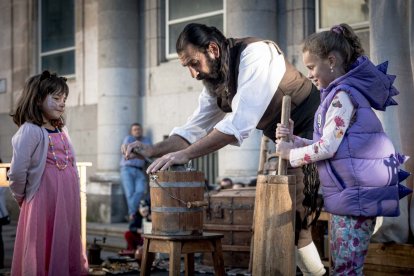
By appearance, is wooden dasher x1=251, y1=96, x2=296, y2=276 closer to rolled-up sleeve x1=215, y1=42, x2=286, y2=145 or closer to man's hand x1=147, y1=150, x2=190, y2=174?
rolled-up sleeve x1=215, y1=42, x2=286, y2=145

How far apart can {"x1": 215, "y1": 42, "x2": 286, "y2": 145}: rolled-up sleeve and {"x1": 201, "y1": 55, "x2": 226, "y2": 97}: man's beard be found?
0.14 metres

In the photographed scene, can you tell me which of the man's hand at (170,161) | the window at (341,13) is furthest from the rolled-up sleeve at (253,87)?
the window at (341,13)

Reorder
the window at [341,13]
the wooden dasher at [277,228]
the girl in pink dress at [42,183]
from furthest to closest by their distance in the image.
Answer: the window at [341,13] < the girl in pink dress at [42,183] < the wooden dasher at [277,228]

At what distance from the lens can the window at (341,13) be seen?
935 centimetres

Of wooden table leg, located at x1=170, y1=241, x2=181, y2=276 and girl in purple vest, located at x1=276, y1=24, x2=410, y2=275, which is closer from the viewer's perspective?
girl in purple vest, located at x1=276, y1=24, x2=410, y2=275

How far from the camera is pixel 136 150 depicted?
467cm

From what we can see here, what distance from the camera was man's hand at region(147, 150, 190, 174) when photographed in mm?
4449

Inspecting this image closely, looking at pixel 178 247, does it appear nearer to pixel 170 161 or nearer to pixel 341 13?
pixel 170 161

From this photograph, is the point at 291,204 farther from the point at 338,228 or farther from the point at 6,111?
the point at 6,111

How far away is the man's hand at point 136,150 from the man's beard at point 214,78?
0.56m

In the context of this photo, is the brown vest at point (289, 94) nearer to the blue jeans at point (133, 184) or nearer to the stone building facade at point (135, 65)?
the stone building facade at point (135, 65)

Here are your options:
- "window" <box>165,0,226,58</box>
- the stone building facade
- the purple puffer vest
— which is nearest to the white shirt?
the purple puffer vest

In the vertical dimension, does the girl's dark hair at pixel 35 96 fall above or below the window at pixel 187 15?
below

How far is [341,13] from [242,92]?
5734mm
